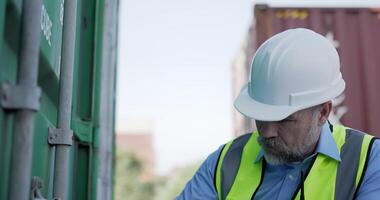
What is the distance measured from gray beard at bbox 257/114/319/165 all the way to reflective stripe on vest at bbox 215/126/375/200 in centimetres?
5

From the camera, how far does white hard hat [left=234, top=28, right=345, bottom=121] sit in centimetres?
200

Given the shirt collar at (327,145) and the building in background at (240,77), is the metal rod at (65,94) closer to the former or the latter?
the shirt collar at (327,145)

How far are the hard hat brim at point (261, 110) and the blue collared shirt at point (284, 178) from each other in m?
0.17

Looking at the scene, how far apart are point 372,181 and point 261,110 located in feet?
1.33

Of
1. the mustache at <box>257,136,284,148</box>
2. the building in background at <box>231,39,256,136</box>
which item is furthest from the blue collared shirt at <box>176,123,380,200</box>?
the building in background at <box>231,39,256,136</box>

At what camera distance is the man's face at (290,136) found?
1.95 metres

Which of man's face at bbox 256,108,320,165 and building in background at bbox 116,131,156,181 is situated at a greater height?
building in background at bbox 116,131,156,181

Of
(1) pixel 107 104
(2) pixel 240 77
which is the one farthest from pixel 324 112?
(2) pixel 240 77

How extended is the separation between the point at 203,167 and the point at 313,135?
406mm

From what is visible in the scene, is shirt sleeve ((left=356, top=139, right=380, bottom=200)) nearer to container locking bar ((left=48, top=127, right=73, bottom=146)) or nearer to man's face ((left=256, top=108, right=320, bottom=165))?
man's face ((left=256, top=108, right=320, bottom=165))

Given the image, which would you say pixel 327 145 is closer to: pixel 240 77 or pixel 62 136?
pixel 62 136

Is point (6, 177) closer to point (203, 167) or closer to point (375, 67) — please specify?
point (203, 167)

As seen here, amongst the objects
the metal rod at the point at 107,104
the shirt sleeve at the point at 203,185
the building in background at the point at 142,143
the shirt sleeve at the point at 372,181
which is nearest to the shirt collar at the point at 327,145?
the shirt sleeve at the point at 372,181

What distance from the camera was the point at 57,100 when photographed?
2.18 m
